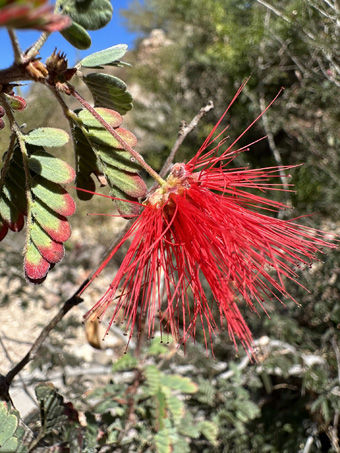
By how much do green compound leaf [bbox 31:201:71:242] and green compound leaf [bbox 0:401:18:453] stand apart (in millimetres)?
225

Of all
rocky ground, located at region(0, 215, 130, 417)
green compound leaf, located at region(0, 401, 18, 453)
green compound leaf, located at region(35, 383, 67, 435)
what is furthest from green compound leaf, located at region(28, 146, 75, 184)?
rocky ground, located at region(0, 215, 130, 417)

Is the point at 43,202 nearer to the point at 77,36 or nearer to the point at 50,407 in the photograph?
the point at 77,36

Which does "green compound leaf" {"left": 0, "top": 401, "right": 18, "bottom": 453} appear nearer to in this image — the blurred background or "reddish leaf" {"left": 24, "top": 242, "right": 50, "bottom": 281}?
"reddish leaf" {"left": 24, "top": 242, "right": 50, "bottom": 281}

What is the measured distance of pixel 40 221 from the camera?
1.48 ft

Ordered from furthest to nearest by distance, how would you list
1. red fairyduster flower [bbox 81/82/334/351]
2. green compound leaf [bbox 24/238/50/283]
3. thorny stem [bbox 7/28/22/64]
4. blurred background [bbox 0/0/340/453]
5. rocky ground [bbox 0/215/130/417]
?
rocky ground [bbox 0/215/130/417]
blurred background [bbox 0/0/340/453]
red fairyduster flower [bbox 81/82/334/351]
green compound leaf [bbox 24/238/50/283]
thorny stem [bbox 7/28/22/64]

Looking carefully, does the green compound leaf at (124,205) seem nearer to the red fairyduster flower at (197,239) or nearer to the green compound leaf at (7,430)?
the red fairyduster flower at (197,239)

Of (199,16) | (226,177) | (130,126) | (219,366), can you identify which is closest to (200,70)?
(199,16)

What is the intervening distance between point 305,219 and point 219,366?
0.80m

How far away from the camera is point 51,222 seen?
45 centimetres

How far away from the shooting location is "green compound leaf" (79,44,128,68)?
450mm

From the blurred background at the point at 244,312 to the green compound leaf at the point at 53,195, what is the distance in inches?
12.4

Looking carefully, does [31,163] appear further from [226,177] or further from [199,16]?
A: [199,16]

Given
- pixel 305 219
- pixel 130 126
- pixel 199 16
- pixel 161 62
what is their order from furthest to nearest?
1. pixel 161 62
2. pixel 130 126
3. pixel 199 16
4. pixel 305 219

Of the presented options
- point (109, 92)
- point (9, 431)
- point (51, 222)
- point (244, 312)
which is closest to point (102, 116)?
point (109, 92)
